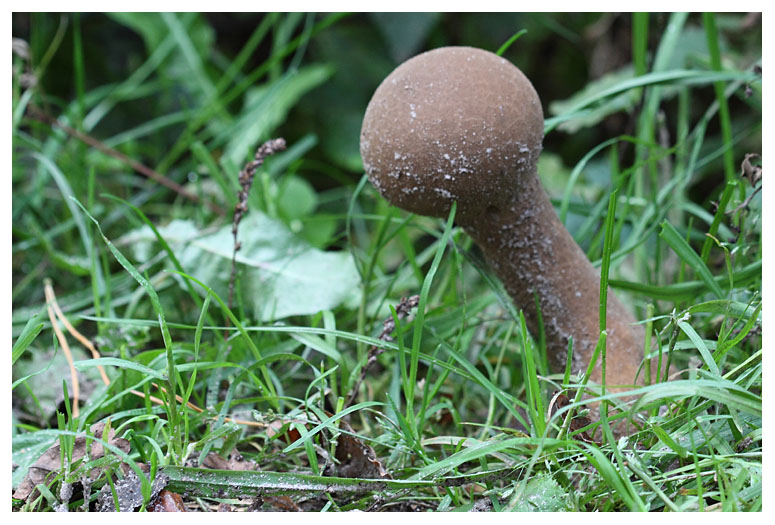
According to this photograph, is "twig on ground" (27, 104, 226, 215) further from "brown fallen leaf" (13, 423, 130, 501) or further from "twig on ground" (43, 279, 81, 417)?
"brown fallen leaf" (13, 423, 130, 501)

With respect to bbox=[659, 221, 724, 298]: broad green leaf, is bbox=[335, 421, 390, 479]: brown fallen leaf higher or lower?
lower

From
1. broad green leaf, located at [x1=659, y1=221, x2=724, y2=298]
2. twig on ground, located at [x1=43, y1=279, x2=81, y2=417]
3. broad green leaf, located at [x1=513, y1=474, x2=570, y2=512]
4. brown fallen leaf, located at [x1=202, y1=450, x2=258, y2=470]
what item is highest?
broad green leaf, located at [x1=659, y1=221, x2=724, y2=298]

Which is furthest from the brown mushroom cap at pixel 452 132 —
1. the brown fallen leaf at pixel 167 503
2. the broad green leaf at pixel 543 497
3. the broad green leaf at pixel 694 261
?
the brown fallen leaf at pixel 167 503

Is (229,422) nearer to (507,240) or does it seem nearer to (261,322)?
(261,322)

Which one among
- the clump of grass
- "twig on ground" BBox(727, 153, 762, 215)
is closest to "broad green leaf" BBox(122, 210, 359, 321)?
the clump of grass

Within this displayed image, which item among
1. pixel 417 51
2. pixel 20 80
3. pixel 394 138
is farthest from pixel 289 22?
pixel 394 138

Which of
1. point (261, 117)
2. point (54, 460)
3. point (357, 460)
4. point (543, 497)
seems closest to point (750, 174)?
point (543, 497)
